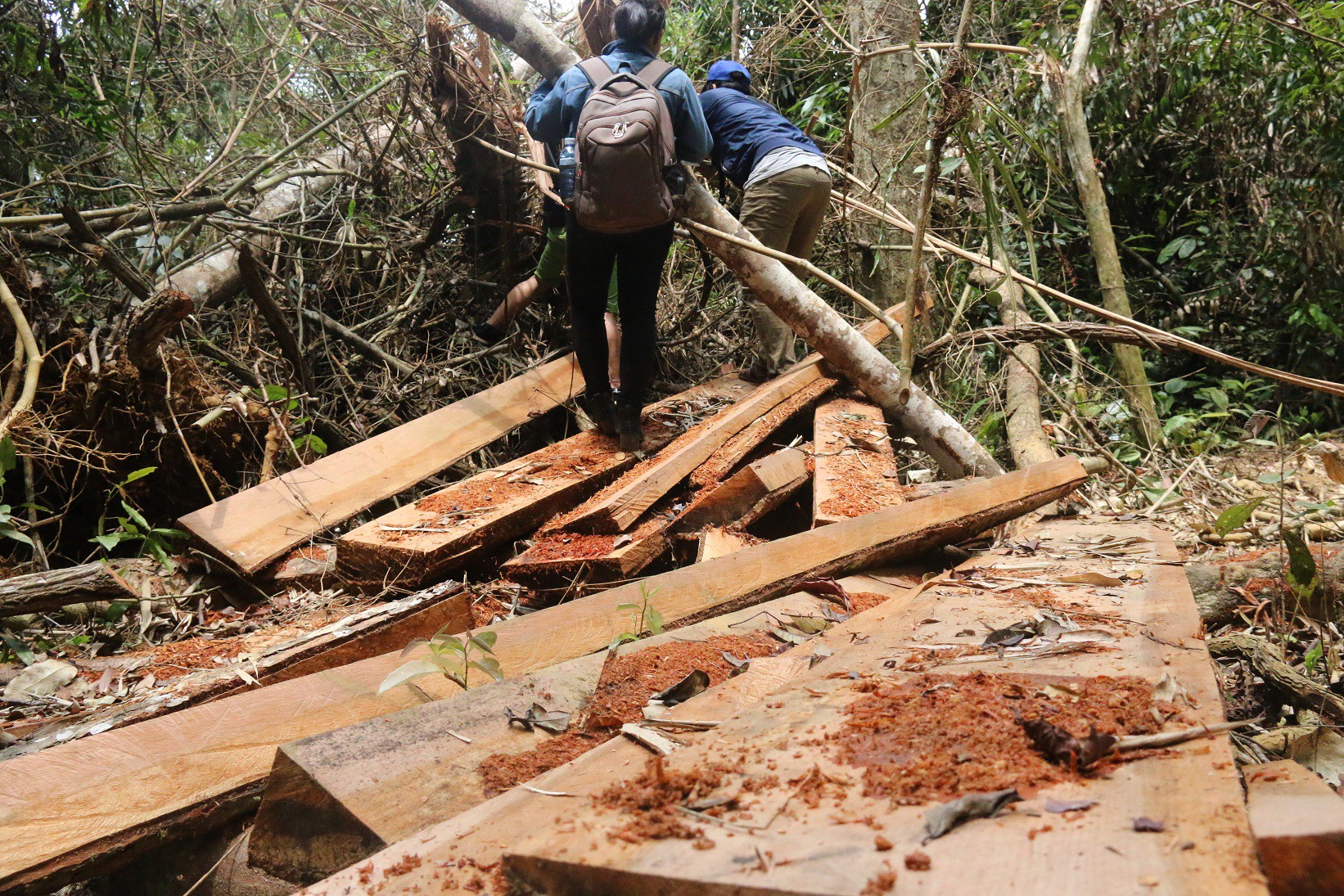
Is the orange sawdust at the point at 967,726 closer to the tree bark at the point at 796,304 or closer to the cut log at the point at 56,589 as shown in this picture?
the cut log at the point at 56,589

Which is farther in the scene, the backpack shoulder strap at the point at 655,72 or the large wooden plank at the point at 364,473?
the backpack shoulder strap at the point at 655,72

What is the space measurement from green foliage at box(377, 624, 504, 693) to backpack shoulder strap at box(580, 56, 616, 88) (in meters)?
2.66

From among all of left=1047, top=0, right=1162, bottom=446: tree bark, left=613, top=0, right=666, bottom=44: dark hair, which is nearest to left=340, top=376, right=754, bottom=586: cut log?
left=613, top=0, right=666, bottom=44: dark hair

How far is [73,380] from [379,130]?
306cm

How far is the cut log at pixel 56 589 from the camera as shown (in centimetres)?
267

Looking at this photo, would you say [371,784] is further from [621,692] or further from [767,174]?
[767,174]

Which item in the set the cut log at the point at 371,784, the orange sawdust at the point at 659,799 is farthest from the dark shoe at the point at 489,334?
the orange sawdust at the point at 659,799

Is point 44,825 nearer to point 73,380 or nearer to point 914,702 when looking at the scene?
point 914,702

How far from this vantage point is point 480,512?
3.54 m

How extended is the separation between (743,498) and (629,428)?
89cm

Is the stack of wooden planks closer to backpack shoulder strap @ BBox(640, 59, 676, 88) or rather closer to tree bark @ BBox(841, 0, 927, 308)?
backpack shoulder strap @ BBox(640, 59, 676, 88)

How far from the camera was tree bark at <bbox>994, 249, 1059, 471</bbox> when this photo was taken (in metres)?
4.58

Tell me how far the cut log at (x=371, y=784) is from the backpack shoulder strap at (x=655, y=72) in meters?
3.04

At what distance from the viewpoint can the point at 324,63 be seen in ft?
18.1
